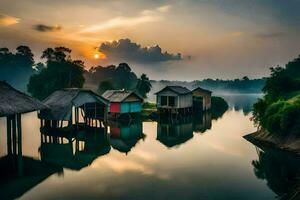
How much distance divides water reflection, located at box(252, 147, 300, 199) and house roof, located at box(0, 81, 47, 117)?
18018mm

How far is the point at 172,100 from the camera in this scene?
55.1 meters

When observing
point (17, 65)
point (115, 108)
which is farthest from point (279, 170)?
point (17, 65)

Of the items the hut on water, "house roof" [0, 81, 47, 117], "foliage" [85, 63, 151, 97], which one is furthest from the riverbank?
"foliage" [85, 63, 151, 97]

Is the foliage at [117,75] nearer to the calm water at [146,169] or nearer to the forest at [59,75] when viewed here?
the forest at [59,75]

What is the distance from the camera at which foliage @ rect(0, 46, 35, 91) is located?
129375mm

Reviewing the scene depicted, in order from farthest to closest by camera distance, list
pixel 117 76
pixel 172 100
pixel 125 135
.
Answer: pixel 117 76, pixel 172 100, pixel 125 135

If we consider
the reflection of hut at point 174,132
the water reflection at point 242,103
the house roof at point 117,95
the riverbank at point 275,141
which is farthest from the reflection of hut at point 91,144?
the water reflection at point 242,103

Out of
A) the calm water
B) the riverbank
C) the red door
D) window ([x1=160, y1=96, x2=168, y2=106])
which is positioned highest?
window ([x1=160, y1=96, x2=168, y2=106])

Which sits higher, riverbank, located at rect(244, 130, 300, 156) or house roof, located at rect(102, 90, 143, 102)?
house roof, located at rect(102, 90, 143, 102)

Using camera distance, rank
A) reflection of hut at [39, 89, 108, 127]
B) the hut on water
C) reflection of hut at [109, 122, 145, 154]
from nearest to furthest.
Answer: reflection of hut at [109, 122, 145, 154] < reflection of hut at [39, 89, 108, 127] < the hut on water

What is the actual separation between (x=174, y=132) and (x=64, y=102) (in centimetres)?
1396

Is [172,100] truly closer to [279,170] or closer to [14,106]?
[279,170]

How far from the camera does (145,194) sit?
16.3 metres

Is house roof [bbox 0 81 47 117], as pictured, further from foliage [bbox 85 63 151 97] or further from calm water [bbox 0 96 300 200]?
foliage [bbox 85 63 151 97]
